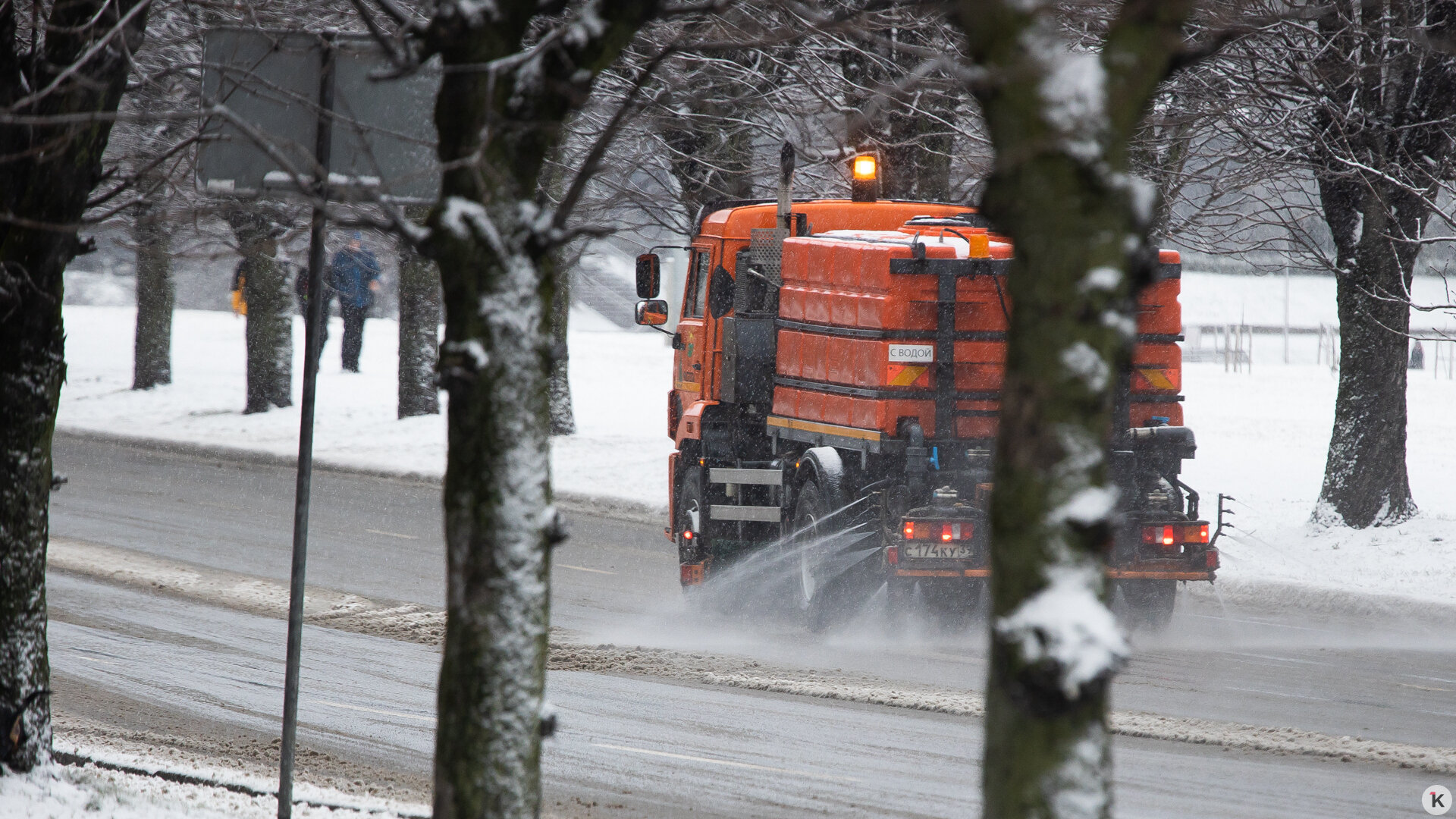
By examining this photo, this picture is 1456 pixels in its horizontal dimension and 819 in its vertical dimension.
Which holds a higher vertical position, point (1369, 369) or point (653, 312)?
point (653, 312)

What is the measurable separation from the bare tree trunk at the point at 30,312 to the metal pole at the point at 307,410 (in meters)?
1.14

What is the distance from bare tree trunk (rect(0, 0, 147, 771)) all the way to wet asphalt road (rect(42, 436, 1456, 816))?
2.01 m

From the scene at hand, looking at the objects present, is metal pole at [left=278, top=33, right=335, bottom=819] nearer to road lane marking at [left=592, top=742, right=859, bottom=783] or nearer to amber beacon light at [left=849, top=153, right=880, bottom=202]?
road lane marking at [left=592, top=742, right=859, bottom=783]

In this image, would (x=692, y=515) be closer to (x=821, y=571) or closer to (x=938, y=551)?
(x=821, y=571)

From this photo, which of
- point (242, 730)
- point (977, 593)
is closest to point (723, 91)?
point (977, 593)

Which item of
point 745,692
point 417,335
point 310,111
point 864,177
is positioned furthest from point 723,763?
point 417,335

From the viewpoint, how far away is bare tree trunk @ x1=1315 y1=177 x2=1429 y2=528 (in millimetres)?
14023

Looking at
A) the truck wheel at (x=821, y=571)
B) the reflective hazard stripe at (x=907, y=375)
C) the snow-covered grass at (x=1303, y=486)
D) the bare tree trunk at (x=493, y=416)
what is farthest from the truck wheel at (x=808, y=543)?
the bare tree trunk at (x=493, y=416)

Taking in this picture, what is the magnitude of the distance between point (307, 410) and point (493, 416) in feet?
4.60

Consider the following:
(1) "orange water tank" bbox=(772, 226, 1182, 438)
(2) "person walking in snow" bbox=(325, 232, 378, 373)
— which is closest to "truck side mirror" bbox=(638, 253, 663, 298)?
(1) "orange water tank" bbox=(772, 226, 1182, 438)

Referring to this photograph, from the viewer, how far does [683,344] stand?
13055 millimetres

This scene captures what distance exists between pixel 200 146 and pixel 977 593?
718cm

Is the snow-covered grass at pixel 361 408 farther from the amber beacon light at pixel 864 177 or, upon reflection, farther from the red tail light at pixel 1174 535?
the red tail light at pixel 1174 535

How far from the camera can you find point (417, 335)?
78.3 ft
